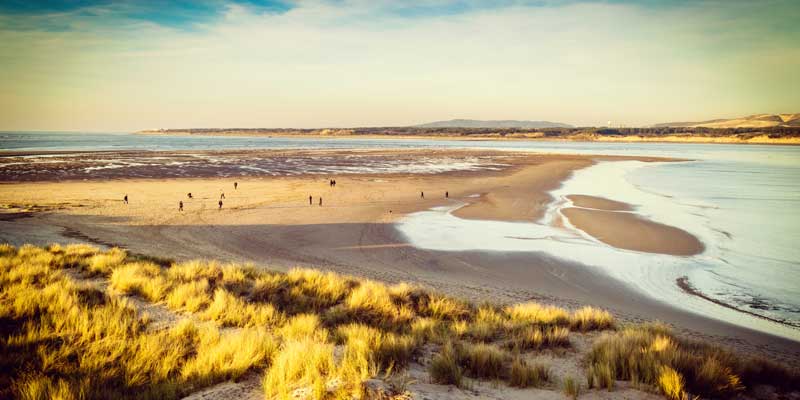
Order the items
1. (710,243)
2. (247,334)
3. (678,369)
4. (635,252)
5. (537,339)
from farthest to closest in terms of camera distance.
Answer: (710,243), (635,252), (537,339), (247,334), (678,369)

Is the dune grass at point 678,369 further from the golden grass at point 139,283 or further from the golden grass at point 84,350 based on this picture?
the golden grass at point 139,283

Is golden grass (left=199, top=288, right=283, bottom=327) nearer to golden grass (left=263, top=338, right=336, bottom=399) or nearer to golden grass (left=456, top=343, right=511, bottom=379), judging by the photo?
golden grass (left=263, top=338, right=336, bottom=399)

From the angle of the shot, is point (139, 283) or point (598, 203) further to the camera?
point (598, 203)

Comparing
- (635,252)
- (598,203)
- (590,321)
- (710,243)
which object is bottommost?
(635,252)

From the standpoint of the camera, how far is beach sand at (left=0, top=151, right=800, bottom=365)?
11.0 metres

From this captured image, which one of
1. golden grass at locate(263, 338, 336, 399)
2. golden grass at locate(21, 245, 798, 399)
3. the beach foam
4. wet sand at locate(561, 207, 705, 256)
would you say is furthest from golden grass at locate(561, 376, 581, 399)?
wet sand at locate(561, 207, 705, 256)

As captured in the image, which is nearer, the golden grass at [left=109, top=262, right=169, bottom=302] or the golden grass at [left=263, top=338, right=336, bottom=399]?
the golden grass at [left=263, top=338, right=336, bottom=399]

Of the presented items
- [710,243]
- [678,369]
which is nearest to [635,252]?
[710,243]

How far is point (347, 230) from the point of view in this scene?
18.4 meters

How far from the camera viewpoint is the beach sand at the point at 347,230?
434 inches

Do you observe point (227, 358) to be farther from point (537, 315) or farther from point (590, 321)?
point (590, 321)

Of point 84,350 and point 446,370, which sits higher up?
point 84,350

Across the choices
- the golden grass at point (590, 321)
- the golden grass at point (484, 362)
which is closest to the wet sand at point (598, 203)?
the golden grass at point (590, 321)

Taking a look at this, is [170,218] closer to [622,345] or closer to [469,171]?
[622,345]
